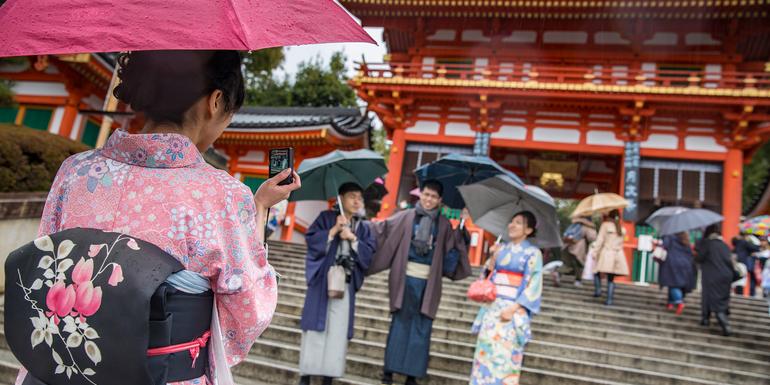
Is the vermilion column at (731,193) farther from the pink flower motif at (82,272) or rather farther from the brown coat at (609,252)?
the pink flower motif at (82,272)

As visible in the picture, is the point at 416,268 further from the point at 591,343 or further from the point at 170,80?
the point at 170,80

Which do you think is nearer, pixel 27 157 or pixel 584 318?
pixel 27 157

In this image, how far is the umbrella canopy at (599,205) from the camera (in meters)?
8.43

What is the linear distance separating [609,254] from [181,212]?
764cm

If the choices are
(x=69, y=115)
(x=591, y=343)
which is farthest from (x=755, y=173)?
(x=69, y=115)

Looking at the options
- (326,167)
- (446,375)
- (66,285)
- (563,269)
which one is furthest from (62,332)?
(563,269)

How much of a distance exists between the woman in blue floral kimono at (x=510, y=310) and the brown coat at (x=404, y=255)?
0.54 meters

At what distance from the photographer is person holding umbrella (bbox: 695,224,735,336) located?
636 centimetres

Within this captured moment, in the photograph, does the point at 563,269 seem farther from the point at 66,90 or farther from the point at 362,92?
the point at 66,90

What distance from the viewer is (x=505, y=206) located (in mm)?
4875

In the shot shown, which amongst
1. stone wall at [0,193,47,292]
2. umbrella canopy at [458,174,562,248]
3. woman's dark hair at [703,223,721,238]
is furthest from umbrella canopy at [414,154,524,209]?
stone wall at [0,193,47,292]

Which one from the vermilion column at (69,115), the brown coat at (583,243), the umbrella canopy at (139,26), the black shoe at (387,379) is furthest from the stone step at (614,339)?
the vermilion column at (69,115)

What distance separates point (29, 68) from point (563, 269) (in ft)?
40.2

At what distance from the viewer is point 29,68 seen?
11.2m
